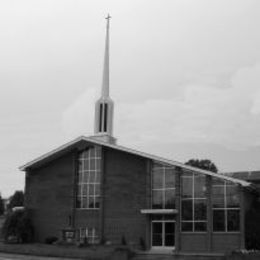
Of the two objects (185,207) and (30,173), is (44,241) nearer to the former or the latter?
(30,173)

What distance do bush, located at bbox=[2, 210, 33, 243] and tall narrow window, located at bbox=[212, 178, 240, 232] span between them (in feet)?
51.6

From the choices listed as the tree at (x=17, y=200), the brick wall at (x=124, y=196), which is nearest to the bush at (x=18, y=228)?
the brick wall at (x=124, y=196)

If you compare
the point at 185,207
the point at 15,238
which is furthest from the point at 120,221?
the point at 15,238

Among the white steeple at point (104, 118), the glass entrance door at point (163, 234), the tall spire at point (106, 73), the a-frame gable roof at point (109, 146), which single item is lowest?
the glass entrance door at point (163, 234)

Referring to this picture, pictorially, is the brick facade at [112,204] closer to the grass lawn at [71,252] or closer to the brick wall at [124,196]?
the brick wall at [124,196]

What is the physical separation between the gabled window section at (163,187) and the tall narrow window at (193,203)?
92 cm

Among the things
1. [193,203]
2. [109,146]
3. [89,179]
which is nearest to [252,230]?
[193,203]

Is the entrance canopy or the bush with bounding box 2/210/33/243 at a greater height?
the entrance canopy

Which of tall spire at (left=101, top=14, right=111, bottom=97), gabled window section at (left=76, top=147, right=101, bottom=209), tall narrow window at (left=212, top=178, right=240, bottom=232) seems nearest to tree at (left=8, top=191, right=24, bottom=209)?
tall spire at (left=101, top=14, right=111, bottom=97)

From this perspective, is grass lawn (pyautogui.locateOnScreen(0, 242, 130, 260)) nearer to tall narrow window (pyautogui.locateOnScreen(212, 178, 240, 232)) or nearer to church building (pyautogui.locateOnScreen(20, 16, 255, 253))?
church building (pyautogui.locateOnScreen(20, 16, 255, 253))

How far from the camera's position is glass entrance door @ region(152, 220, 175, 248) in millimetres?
41062

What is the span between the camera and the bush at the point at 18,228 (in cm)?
4597

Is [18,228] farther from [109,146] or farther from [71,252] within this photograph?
[71,252]

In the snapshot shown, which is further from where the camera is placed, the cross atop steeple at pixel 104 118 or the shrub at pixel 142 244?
the cross atop steeple at pixel 104 118
